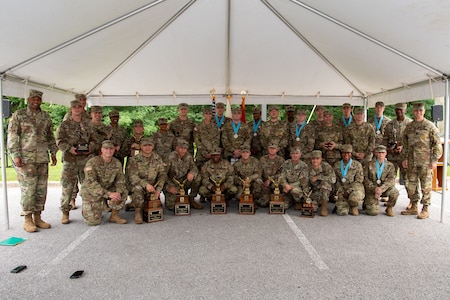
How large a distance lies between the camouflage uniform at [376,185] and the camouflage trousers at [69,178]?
5.12 m

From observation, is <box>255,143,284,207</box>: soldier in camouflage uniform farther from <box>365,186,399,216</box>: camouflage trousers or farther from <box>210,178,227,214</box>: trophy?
<box>365,186,399,216</box>: camouflage trousers

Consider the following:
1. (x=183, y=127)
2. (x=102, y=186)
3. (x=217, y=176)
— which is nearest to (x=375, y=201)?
(x=217, y=176)

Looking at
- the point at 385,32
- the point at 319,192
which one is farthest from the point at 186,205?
the point at 385,32

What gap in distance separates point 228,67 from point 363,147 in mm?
3258

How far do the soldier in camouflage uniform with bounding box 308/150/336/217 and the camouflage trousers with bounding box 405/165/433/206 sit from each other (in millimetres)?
1387

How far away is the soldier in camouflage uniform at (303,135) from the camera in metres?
7.20

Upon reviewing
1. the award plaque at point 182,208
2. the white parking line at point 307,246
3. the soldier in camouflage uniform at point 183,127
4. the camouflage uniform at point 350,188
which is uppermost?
the soldier in camouflage uniform at point 183,127

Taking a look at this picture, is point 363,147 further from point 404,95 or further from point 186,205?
point 186,205

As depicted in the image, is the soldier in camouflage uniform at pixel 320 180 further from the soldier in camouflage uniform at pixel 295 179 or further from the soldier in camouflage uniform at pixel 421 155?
the soldier in camouflage uniform at pixel 421 155

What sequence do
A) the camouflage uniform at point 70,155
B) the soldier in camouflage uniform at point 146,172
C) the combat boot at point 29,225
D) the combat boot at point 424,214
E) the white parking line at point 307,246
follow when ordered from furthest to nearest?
the combat boot at point 424,214 < the soldier in camouflage uniform at point 146,172 < the camouflage uniform at point 70,155 < the combat boot at point 29,225 < the white parking line at point 307,246

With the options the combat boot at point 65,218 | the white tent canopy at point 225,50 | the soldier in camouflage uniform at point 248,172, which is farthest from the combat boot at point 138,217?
the white tent canopy at point 225,50

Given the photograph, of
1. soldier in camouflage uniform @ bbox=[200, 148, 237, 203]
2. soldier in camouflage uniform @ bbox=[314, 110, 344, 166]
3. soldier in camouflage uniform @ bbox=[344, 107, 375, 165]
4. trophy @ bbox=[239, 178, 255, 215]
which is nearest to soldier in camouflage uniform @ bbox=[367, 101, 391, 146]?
soldier in camouflage uniform @ bbox=[344, 107, 375, 165]

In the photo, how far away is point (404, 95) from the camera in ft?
21.5

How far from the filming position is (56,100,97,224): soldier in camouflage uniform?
573cm
